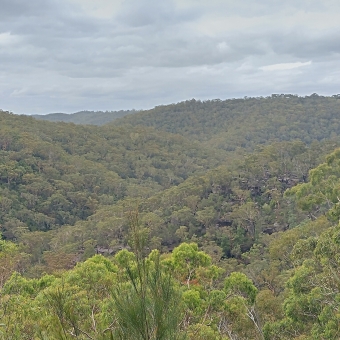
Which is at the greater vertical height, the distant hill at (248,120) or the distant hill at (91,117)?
the distant hill at (91,117)

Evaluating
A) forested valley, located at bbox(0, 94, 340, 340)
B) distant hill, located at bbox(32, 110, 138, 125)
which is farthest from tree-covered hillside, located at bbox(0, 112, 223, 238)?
distant hill, located at bbox(32, 110, 138, 125)

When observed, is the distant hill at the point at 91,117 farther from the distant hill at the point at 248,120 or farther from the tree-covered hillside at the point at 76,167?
the tree-covered hillside at the point at 76,167

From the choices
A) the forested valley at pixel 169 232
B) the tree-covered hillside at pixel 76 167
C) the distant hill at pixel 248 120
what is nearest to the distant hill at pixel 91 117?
the distant hill at pixel 248 120

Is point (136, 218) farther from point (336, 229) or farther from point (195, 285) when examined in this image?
point (336, 229)

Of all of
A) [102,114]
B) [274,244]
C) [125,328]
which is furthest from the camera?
[102,114]

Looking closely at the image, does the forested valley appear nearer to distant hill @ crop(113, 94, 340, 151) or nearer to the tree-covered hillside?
the tree-covered hillside

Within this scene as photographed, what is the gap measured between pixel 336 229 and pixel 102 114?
171 m

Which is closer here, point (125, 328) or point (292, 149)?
point (125, 328)

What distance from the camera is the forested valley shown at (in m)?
2.95

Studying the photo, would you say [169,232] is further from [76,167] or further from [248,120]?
[248,120]

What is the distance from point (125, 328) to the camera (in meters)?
2.48

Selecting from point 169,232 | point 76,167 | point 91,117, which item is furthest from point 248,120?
point 91,117

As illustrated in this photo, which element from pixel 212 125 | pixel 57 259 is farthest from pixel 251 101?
pixel 57 259

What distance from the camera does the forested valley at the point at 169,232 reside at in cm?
295
